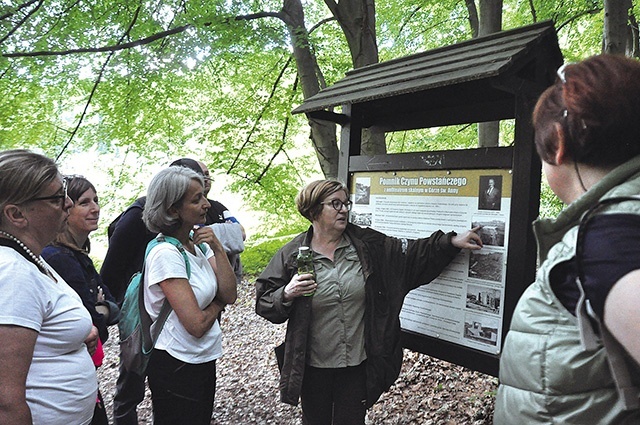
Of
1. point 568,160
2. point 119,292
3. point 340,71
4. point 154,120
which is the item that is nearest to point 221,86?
point 154,120

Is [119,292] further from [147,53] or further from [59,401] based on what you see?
[147,53]

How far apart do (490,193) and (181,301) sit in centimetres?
181

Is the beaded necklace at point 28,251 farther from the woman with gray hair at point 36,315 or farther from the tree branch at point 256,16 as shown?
the tree branch at point 256,16

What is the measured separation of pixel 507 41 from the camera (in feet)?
8.72

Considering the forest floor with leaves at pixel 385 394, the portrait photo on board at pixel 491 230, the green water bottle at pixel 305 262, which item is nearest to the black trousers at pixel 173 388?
the green water bottle at pixel 305 262

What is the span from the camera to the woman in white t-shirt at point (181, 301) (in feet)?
7.93

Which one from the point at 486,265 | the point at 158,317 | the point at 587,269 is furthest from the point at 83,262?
the point at 587,269

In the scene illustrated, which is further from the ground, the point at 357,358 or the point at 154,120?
the point at 154,120

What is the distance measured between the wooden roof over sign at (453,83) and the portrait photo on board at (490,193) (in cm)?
50

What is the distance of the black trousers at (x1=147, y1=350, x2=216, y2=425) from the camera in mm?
2502

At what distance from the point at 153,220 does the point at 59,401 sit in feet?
3.41

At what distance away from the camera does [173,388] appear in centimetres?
252

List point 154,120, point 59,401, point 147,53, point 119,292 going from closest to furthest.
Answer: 1. point 59,401
2. point 119,292
3. point 147,53
4. point 154,120

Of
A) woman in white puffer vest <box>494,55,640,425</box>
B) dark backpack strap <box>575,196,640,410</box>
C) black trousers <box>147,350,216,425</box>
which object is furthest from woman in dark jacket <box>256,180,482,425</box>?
dark backpack strap <box>575,196,640,410</box>
